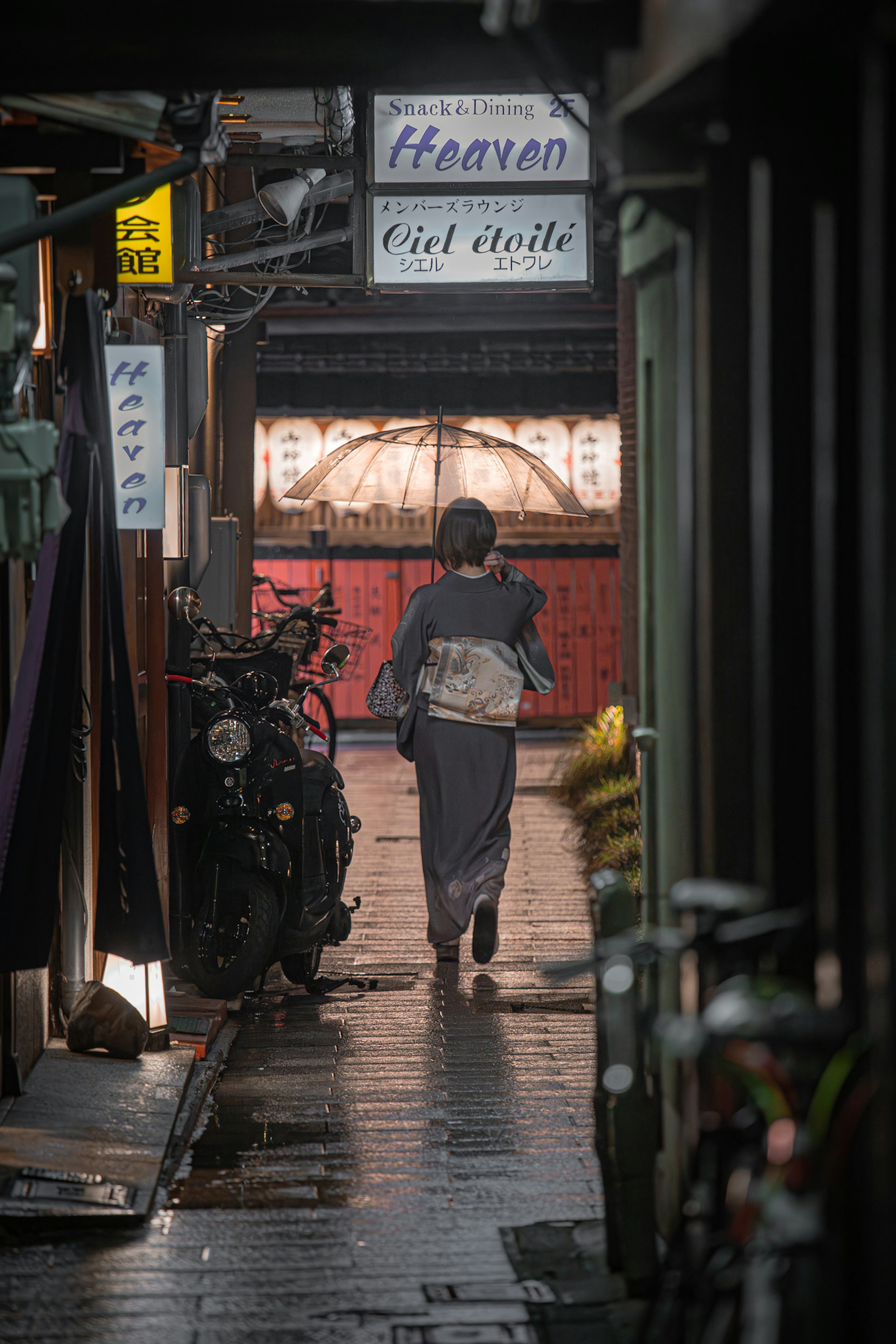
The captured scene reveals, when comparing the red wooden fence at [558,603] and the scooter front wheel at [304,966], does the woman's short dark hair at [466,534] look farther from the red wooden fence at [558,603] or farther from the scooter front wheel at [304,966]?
the red wooden fence at [558,603]

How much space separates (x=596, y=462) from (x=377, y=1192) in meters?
15.7

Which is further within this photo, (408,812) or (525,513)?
(408,812)

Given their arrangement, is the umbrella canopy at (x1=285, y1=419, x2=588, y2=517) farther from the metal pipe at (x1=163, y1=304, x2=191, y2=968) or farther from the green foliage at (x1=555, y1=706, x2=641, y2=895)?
the green foliage at (x1=555, y1=706, x2=641, y2=895)

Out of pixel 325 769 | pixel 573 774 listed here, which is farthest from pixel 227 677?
pixel 573 774

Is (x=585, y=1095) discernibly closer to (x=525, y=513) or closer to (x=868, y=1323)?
(x=868, y=1323)

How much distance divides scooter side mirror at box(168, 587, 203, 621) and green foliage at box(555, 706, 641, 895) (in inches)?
129

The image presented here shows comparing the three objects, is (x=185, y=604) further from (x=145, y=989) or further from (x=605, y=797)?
(x=605, y=797)

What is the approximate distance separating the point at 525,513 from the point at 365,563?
37.5 feet

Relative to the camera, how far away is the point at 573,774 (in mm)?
13875

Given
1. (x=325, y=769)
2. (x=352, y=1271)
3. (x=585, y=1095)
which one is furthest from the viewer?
(x=325, y=769)

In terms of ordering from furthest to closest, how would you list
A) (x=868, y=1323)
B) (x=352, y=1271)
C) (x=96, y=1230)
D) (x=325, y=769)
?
1. (x=325, y=769)
2. (x=96, y=1230)
3. (x=352, y=1271)
4. (x=868, y=1323)

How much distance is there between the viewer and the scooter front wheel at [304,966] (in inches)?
305

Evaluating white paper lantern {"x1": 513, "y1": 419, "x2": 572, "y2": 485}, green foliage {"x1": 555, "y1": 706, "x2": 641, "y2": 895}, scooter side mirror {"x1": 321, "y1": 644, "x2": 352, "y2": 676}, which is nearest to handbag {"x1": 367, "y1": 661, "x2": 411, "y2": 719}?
scooter side mirror {"x1": 321, "y1": 644, "x2": 352, "y2": 676}

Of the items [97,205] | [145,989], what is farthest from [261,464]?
[97,205]
